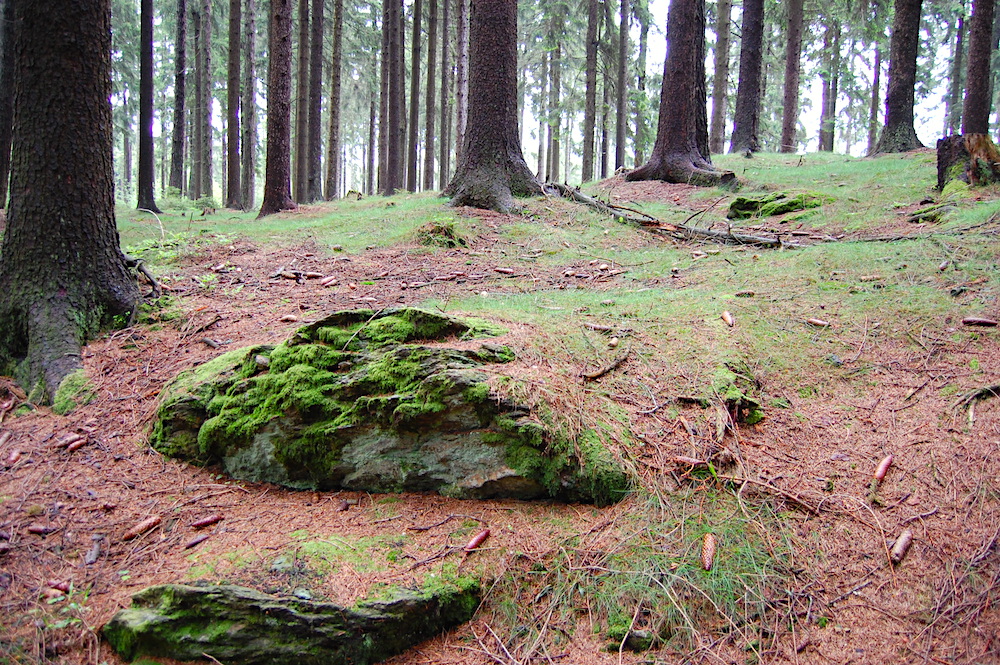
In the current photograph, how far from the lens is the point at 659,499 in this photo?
3184 mm

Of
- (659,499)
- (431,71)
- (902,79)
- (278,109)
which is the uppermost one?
(431,71)

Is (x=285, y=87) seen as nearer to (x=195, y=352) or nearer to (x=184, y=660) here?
(x=195, y=352)

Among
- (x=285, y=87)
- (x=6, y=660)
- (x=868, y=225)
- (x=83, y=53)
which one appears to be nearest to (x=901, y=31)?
(x=868, y=225)

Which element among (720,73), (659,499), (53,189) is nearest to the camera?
(659,499)

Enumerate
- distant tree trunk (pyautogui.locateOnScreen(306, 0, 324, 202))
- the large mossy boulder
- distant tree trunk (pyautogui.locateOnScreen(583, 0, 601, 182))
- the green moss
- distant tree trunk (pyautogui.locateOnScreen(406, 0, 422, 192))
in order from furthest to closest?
distant tree trunk (pyautogui.locateOnScreen(583, 0, 601, 182)) → distant tree trunk (pyautogui.locateOnScreen(406, 0, 422, 192)) → distant tree trunk (pyautogui.locateOnScreen(306, 0, 324, 202)) → the green moss → the large mossy boulder

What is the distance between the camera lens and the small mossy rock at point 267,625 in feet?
8.90

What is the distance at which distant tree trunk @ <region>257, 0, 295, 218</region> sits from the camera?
12.2 meters

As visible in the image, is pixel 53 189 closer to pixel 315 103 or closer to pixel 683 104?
pixel 683 104

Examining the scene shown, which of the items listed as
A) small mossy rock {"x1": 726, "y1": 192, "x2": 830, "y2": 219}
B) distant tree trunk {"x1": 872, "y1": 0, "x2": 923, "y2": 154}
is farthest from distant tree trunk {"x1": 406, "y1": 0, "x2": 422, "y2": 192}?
distant tree trunk {"x1": 872, "y1": 0, "x2": 923, "y2": 154}

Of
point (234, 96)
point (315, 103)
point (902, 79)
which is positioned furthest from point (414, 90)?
point (902, 79)

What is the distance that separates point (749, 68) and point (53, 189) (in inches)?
641

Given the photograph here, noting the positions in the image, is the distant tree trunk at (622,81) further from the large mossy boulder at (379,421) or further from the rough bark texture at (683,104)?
the large mossy boulder at (379,421)

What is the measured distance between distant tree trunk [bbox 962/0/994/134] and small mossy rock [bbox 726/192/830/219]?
506 centimetres

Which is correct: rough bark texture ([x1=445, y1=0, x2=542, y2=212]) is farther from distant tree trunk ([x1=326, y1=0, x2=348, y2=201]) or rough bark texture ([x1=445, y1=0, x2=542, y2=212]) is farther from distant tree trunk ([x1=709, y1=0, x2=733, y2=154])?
distant tree trunk ([x1=709, y1=0, x2=733, y2=154])
